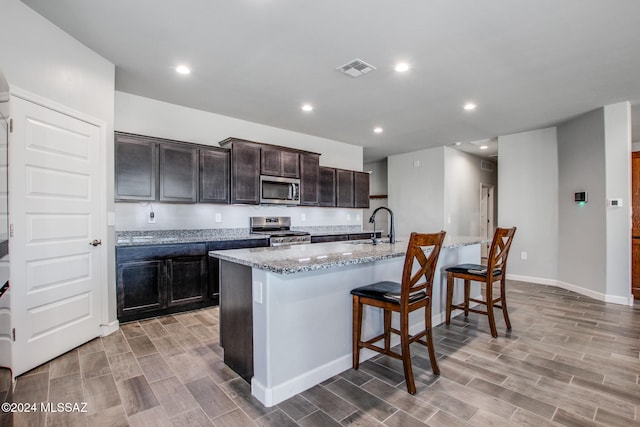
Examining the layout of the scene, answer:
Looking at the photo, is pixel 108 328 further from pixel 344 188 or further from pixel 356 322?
pixel 344 188

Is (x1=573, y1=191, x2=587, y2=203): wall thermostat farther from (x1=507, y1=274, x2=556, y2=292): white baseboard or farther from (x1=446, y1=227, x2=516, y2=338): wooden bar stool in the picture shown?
(x1=446, y1=227, x2=516, y2=338): wooden bar stool

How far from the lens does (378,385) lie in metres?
2.11

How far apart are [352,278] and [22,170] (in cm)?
262

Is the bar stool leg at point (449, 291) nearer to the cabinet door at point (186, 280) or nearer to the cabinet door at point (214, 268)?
the cabinet door at point (214, 268)

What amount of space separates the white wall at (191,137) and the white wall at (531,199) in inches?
142

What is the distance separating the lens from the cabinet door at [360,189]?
20.8 feet

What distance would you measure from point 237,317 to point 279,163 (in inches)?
122

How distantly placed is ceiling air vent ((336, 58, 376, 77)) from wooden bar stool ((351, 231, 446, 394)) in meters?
1.91

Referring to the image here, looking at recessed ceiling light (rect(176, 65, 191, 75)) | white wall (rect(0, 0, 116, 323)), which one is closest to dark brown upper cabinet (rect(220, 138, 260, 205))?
recessed ceiling light (rect(176, 65, 191, 75))

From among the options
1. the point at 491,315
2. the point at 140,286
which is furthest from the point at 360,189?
the point at 140,286

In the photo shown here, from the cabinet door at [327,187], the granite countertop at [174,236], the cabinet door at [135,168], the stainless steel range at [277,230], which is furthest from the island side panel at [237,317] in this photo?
the cabinet door at [327,187]

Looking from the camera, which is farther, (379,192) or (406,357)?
(379,192)

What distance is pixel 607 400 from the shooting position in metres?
1.95

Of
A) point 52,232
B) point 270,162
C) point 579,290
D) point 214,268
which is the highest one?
point 270,162
